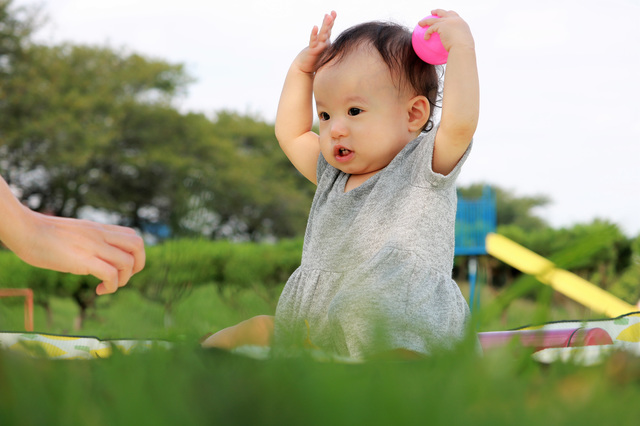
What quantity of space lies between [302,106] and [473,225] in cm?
589

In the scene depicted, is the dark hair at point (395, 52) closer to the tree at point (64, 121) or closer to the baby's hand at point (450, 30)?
the baby's hand at point (450, 30)

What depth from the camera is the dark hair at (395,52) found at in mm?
1819

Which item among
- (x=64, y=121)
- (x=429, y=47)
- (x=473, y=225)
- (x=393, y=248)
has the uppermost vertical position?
(x=64, y=121)

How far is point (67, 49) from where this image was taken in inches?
713

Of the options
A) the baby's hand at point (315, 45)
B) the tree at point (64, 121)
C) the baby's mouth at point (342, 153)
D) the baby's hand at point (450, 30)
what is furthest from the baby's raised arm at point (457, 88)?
the tree at point (64, 121)

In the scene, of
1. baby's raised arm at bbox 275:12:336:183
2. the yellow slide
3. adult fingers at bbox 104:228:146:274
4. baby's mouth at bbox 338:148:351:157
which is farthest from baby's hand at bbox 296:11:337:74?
adult fingers at bbox 104:228:146:274

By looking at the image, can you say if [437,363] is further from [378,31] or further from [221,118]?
[221,118]

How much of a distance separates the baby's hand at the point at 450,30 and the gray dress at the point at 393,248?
0.25 metres

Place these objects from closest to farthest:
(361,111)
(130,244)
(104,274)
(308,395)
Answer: (308,395), (104,274), (130,244), (361,111)

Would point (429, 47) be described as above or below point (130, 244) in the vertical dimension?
above

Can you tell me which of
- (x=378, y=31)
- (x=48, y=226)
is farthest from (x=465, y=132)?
(x=48, y=226)

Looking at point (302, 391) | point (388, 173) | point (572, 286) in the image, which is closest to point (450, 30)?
point (388, 173)

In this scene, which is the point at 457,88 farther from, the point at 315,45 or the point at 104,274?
the point at 104,274

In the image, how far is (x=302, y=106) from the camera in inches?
83.8
